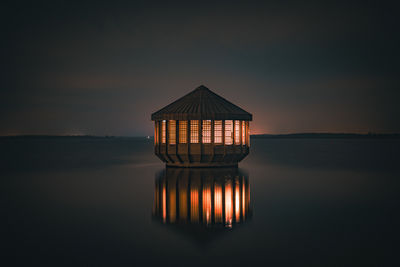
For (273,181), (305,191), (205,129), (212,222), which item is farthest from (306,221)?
(205,129)

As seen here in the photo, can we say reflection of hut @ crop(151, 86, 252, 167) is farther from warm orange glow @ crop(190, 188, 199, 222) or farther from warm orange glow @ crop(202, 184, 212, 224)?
warm orange glow @ crop(190, 188, 199, 222)

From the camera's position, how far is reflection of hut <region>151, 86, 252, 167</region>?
28016 millimetres

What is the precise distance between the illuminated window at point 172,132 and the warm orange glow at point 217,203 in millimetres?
8938

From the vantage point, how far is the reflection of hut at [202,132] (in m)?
28.0

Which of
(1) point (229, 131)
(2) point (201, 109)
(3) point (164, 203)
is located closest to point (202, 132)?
(2) point (201, 109)

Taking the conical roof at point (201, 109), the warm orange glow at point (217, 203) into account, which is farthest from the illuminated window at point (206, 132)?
the warm orange glow at point (217, 203)

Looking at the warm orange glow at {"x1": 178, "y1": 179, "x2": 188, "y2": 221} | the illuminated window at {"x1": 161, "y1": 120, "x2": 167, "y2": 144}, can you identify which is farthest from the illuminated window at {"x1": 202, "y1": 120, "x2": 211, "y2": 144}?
the warm orange glow at {"x1": 178, "y1": 179, "x2": 188, "y2": 221}

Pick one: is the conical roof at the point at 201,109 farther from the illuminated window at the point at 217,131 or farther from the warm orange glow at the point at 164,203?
the warm orange glow at the point at 164,203

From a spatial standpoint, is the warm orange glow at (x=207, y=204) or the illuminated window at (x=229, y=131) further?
the illuminated window at (x=229, y=131)

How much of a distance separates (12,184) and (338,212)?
20.5 meters

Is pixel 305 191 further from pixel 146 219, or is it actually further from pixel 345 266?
pixel 345 266

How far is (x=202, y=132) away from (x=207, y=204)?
43.9 feet

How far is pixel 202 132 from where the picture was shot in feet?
92.2

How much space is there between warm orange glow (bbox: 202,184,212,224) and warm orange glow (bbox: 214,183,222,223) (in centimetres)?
25
